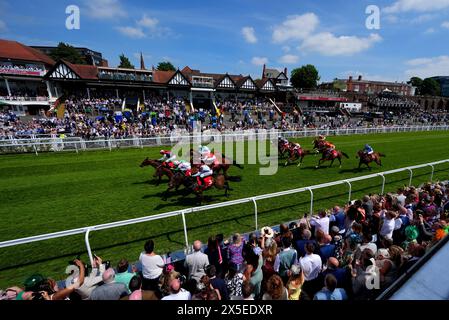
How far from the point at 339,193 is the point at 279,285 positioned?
6774 millimetres

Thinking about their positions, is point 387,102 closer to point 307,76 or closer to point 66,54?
point 307,76

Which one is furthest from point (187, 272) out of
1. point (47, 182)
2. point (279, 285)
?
point (47, 182)

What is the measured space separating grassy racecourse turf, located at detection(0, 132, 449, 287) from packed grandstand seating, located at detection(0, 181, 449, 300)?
86cm

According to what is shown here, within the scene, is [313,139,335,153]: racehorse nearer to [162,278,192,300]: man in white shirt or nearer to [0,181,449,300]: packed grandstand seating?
[0,181,449,300]: packed grandstand seating

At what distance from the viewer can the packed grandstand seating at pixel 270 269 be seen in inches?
117

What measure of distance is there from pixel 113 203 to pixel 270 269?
608 cm

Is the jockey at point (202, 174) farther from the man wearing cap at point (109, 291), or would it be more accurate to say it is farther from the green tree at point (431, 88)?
the green tree at point (431, 88)

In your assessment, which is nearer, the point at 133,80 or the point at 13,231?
the point at 13,231

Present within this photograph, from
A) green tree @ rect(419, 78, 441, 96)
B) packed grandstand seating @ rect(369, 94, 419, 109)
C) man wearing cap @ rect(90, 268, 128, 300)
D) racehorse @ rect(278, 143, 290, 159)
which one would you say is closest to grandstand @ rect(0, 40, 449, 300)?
man wearing cap @ rect(90, 268, 128, 300)

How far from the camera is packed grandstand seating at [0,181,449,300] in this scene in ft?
9.77

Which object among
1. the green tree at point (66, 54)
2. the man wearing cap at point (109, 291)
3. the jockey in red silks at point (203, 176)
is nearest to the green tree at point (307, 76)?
the green tree at point (66, 54)

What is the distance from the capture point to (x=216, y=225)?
21.3 feet

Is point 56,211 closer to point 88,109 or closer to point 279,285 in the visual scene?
point 279,285

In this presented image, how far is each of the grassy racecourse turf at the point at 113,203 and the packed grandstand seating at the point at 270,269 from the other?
2.82 feet
